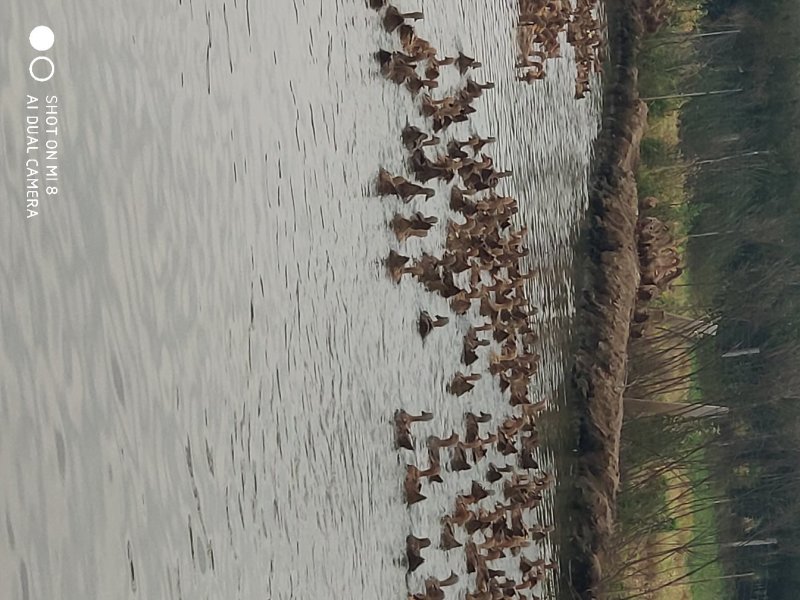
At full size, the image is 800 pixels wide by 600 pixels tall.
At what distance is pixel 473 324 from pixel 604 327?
4.41 feet

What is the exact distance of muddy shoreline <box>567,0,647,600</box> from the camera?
4.03m

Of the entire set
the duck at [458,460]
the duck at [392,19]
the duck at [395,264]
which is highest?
the duck at [392,19]

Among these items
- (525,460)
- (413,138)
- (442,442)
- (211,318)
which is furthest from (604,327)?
Answer: (211,318)

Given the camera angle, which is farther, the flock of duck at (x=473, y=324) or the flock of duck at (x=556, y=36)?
the flock of duck at (x=556, y=36)

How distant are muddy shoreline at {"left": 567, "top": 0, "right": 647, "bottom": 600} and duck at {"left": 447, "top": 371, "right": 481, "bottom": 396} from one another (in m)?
1.30

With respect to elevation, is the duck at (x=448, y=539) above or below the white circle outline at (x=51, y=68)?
below

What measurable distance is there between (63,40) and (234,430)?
2.45 ft

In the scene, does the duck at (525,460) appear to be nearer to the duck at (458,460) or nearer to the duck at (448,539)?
the duck at (458,460)

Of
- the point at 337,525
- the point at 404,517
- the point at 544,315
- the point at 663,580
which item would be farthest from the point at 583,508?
the point at 337,525

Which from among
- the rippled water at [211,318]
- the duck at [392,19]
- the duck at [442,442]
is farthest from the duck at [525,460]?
the duck at [392,19]

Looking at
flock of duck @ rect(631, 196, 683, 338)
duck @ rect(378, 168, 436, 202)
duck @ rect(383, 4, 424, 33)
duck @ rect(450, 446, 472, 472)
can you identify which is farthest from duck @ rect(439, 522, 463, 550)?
flock of duck @ rect(631, 196, 683, 338)

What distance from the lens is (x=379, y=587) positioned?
2.34 metres

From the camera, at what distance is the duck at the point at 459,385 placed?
113 inches

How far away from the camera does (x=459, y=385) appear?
2877 mm
